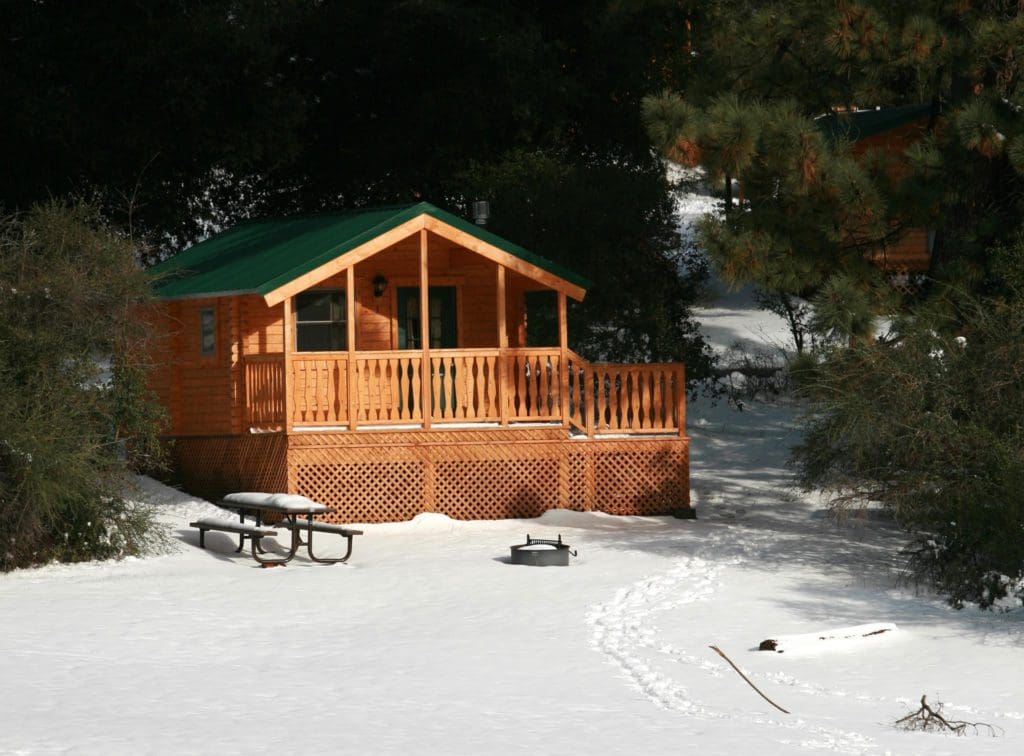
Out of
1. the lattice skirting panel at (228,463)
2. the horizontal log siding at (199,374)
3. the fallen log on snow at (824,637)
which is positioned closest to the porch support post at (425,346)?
the lattice skirting panel at (228,463)

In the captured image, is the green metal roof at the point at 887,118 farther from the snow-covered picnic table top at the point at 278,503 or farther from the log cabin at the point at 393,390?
the snow-covered picnic table top at the point at 278,503

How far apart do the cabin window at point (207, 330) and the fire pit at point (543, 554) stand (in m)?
6.91

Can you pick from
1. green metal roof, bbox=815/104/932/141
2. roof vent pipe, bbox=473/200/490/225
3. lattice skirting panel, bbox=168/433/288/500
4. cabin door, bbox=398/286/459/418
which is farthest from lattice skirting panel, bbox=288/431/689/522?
green metal roof, bbox=815/104/932/141

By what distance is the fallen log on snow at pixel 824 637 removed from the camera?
563 inches

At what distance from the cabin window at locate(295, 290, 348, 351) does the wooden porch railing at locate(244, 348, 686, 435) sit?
0.87 metres

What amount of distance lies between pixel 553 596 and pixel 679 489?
710cm

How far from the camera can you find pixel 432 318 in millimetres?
25797

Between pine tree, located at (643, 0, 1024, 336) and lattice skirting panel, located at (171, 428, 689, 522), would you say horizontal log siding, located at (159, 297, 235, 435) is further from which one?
pine tree, located at (643, 0, 1024, 336)

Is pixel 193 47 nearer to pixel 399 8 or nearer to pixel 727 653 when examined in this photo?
pixel 399 8

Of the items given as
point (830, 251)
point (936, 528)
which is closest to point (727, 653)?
point (936, 528)

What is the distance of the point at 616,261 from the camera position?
1162 inches

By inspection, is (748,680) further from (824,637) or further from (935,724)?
(824,637)

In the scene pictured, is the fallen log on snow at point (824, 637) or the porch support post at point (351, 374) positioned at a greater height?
the porch support post at point (351, 374)

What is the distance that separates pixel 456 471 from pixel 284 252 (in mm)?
3748
